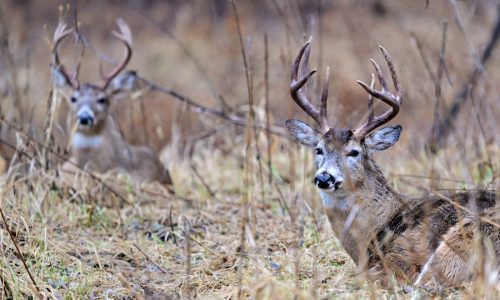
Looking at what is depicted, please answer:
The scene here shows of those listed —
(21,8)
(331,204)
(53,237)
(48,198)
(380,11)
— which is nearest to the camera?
(331,204)

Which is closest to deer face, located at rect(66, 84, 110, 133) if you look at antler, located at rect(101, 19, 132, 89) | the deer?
antler, located at rect(101, 19, 132, 89)

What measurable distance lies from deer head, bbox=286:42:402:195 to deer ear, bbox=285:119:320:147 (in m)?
0.02

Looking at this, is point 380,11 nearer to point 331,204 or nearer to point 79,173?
point 79,173

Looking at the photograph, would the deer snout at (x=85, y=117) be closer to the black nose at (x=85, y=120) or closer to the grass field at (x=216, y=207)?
A: the black nose at (x=85, y=120)

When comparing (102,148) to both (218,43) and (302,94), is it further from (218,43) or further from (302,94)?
(218,43)

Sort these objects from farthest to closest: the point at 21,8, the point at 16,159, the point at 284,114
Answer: the point at 21,8 < the point at 284,114 < the point at 16,159

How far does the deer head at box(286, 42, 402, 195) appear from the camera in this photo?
18.9ft

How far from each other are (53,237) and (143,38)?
13.0m

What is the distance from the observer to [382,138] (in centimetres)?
618

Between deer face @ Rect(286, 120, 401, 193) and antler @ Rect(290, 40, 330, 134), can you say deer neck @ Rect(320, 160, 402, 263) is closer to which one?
deer face @ Rect(286, 120, 401, 193)

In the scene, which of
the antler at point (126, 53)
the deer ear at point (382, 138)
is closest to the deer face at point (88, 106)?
the antler at point (126, 53)

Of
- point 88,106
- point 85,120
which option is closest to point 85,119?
point 85,120

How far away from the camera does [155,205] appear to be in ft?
26.5

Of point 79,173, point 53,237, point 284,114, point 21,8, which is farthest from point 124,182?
point 21,8
